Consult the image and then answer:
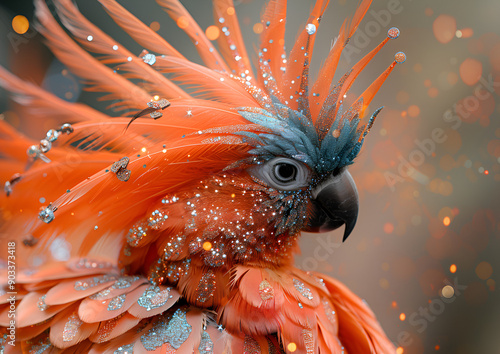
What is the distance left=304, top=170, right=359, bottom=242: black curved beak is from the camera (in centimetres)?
78

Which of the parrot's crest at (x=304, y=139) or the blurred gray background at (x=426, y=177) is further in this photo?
the blurred gray background at (x=426, y=177)

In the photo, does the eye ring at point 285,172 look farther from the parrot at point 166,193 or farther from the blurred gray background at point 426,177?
the blurred gray background at point 426,177

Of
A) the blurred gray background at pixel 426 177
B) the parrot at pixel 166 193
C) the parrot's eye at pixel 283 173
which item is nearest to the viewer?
the parrot at pixel 166 193

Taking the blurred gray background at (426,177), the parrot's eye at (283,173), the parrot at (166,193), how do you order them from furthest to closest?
the blurred gray background at (426,177) < the parrot's eye at (283,173) < the parrot at (166,193)

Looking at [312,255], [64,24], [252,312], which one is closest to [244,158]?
[252,312]

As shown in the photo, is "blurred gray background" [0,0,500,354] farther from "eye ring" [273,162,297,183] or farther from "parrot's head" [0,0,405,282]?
"eye ring" [273,162,297,183]

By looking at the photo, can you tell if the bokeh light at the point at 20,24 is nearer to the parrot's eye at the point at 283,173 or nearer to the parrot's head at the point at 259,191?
the parrot's head at the point at 259,191

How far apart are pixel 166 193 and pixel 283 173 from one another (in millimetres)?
264

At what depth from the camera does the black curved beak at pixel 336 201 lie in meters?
0.78

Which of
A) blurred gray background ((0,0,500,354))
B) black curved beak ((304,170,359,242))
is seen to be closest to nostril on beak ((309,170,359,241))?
black curved beak ((304,170,359,242))

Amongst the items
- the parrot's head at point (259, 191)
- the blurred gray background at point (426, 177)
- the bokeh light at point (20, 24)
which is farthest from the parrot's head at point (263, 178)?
the bokeh light at point (20, 24)

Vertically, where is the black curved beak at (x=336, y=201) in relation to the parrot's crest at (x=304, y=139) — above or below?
below

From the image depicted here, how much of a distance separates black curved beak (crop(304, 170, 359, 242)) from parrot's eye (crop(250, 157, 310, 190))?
48mm

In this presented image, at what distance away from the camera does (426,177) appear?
110 centimetres
